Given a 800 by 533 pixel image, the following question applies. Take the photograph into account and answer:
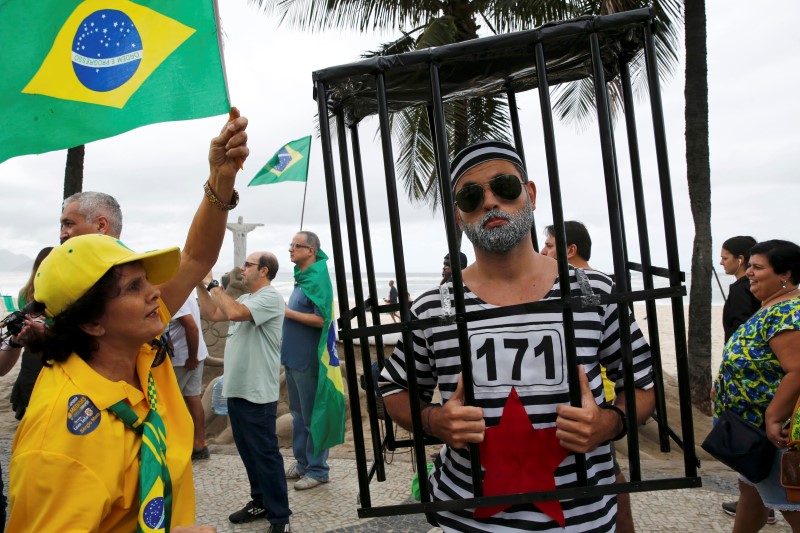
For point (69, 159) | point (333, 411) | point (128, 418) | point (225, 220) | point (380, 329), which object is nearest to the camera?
point (128, 418)

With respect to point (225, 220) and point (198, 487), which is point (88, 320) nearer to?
point (225, 220)

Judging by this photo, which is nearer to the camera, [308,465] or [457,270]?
[457,270]

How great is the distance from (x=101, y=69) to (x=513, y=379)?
178 cm

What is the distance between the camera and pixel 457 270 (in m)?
1.69

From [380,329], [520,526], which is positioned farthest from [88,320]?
[520,526]

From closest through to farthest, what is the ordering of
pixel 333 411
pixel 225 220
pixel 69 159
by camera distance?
pixel 225 220, pixel 333 411, pixel 69 159

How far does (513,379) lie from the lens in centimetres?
180

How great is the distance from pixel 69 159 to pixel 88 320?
727 cm

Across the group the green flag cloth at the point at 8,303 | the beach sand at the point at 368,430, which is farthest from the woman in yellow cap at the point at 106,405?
the green flag cloth at the point at 8,303

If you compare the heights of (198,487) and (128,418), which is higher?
(128,418)

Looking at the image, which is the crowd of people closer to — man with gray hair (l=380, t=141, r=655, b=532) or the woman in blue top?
man with gray hair (l=380, t=141, r=655, b=532)

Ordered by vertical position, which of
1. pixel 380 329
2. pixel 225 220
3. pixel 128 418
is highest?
pixel 225 220

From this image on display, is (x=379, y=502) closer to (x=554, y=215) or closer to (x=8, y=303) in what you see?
(x=8, y=303)

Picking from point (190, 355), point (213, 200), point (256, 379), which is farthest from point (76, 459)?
point (190, 355)
